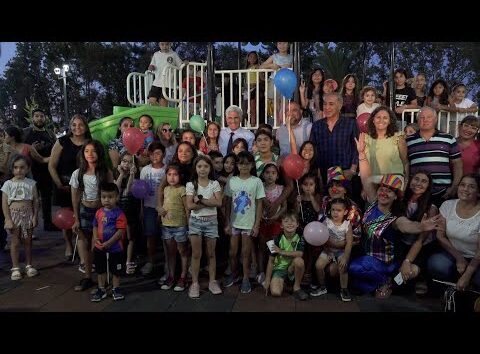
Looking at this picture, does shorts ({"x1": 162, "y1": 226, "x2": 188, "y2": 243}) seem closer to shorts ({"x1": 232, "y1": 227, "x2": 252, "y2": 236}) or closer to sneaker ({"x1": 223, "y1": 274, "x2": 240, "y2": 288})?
shorts ({"x1": 232, "y1": 227, "x2": 252, "y2": 236})

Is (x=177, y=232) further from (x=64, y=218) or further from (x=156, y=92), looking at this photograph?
(x=156, y=92)

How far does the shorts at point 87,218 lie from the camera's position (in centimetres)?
431

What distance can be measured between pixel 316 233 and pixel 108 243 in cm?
205

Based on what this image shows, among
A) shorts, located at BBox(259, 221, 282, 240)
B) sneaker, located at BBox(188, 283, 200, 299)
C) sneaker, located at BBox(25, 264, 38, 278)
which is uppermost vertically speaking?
shorts, located at BBox(259, 221, 282, 240)

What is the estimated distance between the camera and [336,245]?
13.5 ft

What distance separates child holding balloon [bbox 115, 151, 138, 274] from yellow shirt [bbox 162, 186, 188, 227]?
2.27 feet

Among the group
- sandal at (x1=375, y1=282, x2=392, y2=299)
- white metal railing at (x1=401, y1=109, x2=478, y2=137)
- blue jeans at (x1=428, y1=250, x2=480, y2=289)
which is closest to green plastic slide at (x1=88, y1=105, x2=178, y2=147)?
sandal at (x1=375, y1=282, x2=392, y2=299)

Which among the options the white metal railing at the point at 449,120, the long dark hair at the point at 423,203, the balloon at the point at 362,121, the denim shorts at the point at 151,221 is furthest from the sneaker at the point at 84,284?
the white metal railing at the point at 449,120

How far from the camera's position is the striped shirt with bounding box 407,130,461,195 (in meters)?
4.36

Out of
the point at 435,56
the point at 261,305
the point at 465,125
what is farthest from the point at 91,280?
the point at 435,56

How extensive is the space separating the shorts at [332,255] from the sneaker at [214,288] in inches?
44.3

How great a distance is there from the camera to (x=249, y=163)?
4.21 m

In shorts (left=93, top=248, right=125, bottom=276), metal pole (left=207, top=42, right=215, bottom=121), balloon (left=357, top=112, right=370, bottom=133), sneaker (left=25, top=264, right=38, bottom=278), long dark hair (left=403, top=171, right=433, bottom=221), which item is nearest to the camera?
shorts (left=93, top=248, right=125, bottom=276)
